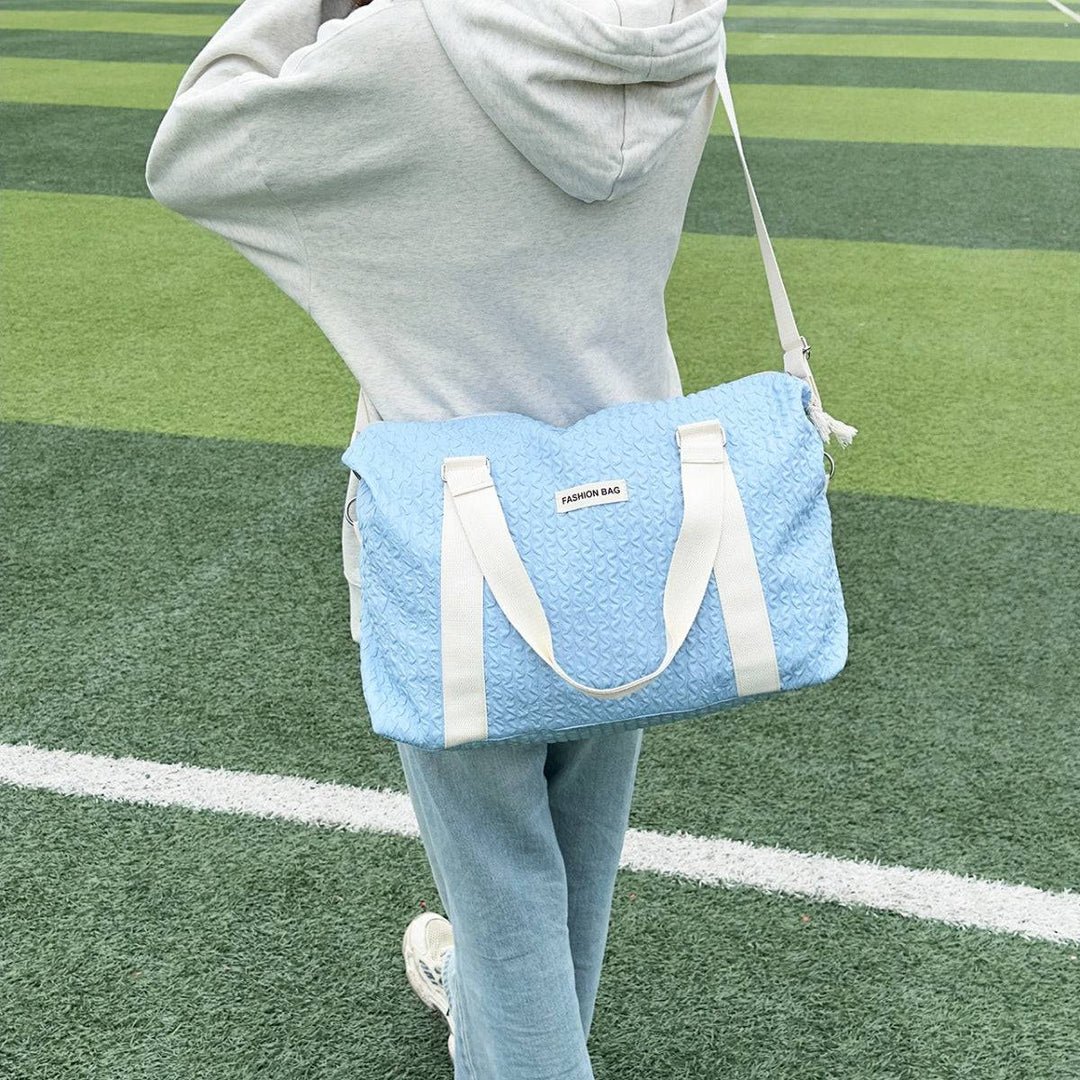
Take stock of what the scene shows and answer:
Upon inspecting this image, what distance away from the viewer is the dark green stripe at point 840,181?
26.2ft

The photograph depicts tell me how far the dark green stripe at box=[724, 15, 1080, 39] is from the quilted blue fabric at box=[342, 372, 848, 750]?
55.3 ft

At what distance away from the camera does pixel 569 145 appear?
57.1 inches

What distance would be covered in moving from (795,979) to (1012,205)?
6855 millimetres

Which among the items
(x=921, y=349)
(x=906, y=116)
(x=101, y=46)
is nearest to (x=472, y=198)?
(x=921, y=349)

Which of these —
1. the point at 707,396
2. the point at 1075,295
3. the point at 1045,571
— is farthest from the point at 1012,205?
the point at 707,396

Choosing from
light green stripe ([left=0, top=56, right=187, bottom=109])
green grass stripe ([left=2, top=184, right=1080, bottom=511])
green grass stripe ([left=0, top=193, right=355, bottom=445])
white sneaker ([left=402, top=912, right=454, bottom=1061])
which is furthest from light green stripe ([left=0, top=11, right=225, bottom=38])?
white sneaker ([left=402, top=912, right=454, bottom=1061])

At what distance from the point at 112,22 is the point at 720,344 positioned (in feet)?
43.7

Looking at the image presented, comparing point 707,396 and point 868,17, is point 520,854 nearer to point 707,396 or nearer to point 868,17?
point 707,396

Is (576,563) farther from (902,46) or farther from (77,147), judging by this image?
(902,46)

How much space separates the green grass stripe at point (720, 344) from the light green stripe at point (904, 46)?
28.6ft

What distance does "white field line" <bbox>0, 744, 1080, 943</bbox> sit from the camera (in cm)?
283

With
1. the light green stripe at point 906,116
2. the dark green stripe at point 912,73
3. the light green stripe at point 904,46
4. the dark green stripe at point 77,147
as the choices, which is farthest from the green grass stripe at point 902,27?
the dark green stripe at point 77,147

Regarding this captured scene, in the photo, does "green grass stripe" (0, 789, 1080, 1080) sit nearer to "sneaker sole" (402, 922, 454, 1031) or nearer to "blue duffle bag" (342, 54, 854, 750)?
"sneaker sole" (402, 922, 454, 1031)

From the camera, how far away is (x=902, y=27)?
18.0m
